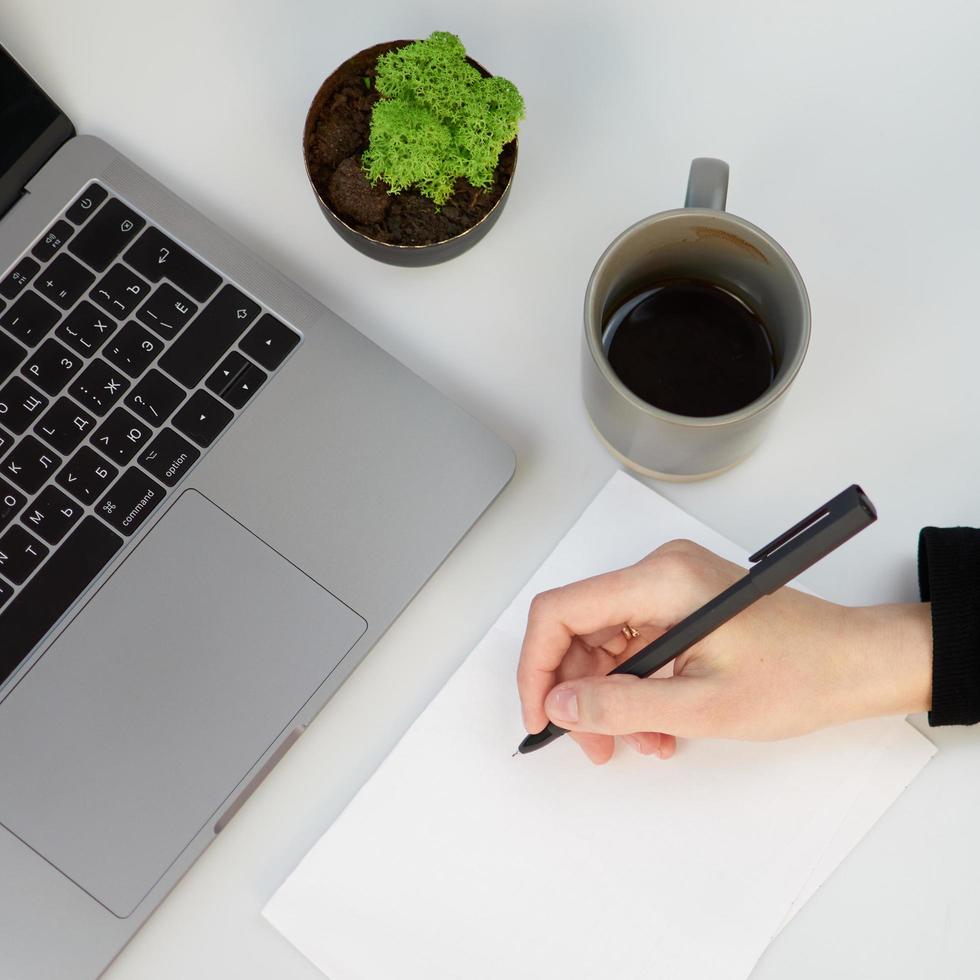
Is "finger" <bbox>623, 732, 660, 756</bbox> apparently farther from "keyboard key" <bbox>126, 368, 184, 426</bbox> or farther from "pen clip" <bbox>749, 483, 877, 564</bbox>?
"keyboard key" <bbox>126, 368, 184, 426</bbox>

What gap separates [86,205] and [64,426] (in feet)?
0.48

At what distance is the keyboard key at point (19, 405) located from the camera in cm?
61

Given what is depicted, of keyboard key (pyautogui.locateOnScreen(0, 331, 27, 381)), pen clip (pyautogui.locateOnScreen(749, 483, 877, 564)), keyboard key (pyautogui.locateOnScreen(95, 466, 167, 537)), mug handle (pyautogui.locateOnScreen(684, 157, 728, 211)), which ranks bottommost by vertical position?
keyboard key (pyautogui.locateOnScreen(95, 466, 167, 537))

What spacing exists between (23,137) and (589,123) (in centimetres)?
37

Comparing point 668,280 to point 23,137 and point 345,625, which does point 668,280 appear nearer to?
point 345,625

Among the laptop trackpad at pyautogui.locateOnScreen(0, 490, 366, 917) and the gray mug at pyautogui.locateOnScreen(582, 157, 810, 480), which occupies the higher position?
the gray mug at pyautogui.locateOnScreen(582, 157, 810, 480)

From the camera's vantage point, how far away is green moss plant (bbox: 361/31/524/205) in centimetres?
56

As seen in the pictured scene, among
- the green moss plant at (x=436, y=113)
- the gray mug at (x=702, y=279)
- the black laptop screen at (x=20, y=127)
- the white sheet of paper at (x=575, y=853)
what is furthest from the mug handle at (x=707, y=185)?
the black laptop screen at (x=20, y=127)

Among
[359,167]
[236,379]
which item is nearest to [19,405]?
[236,379]

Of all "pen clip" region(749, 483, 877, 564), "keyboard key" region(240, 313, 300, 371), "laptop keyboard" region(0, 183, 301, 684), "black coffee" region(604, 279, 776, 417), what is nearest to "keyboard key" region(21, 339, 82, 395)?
"laptop keyboard" region(0, 183, 301, 684)

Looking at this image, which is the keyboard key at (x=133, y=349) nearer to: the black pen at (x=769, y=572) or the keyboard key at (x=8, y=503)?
the keyboard key at (x=8, y=503)

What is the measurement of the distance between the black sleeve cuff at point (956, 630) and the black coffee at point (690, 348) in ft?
0.48

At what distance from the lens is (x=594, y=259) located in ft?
2.21

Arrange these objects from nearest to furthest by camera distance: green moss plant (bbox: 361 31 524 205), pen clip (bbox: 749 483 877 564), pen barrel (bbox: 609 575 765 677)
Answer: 1. pen clip (bbox: 749 483 877 564)
2. pen barrel (bbox: 609 575 765 677)
3. green moss plant (bbox: 361 31 524 205)
